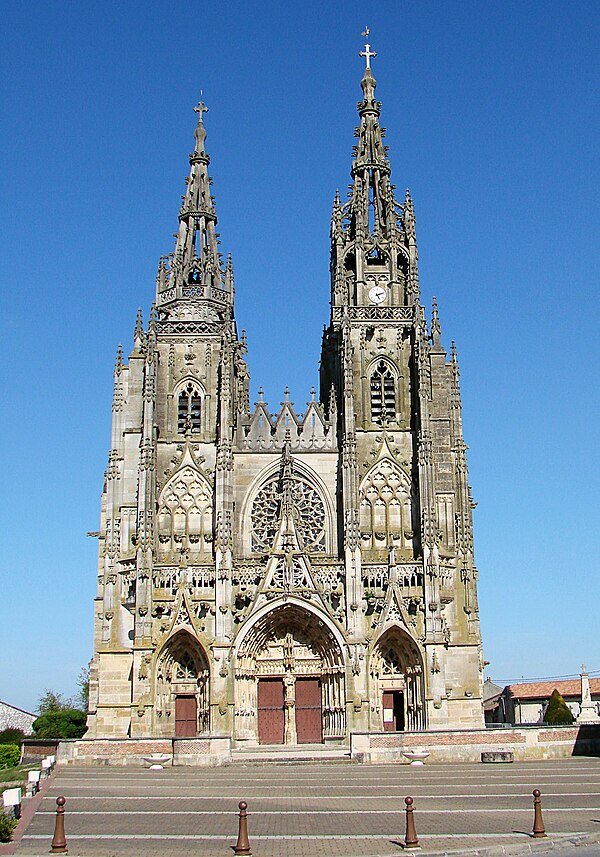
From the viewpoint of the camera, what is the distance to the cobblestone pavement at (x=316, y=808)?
17.8 m

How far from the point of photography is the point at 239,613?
152 feet

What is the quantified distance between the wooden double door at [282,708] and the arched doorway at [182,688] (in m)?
2.77

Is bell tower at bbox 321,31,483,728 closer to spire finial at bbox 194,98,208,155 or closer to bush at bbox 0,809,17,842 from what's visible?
spire finial at bbox 194,98,208,155

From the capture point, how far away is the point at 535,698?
8131cm

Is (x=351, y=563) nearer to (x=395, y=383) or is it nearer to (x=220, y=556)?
(x=220, y=556)

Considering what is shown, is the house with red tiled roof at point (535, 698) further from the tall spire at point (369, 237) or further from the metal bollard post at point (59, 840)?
the metal bollard post at point (59, 840)

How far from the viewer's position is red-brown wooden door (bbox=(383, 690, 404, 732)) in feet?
151

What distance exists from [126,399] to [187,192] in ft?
42.6

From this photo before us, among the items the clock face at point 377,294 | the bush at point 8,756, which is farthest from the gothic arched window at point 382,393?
the bush at point 8,756

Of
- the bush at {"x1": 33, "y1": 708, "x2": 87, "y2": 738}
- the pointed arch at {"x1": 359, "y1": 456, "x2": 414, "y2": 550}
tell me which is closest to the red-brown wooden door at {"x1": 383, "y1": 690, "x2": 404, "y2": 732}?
the pointed arch at {"x1": 359, "y1": 456, "x2": 414, "y2": 550}

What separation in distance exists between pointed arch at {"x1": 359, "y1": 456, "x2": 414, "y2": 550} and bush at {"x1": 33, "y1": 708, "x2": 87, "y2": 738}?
23.0m

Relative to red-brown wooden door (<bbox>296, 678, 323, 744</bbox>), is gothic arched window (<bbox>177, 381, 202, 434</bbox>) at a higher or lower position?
higher

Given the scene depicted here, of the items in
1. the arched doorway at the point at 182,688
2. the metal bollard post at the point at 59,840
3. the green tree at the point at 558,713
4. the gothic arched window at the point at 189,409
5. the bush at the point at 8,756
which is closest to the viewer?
the metal bollard post at the point at 59,840

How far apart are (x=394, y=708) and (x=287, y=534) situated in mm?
9078
